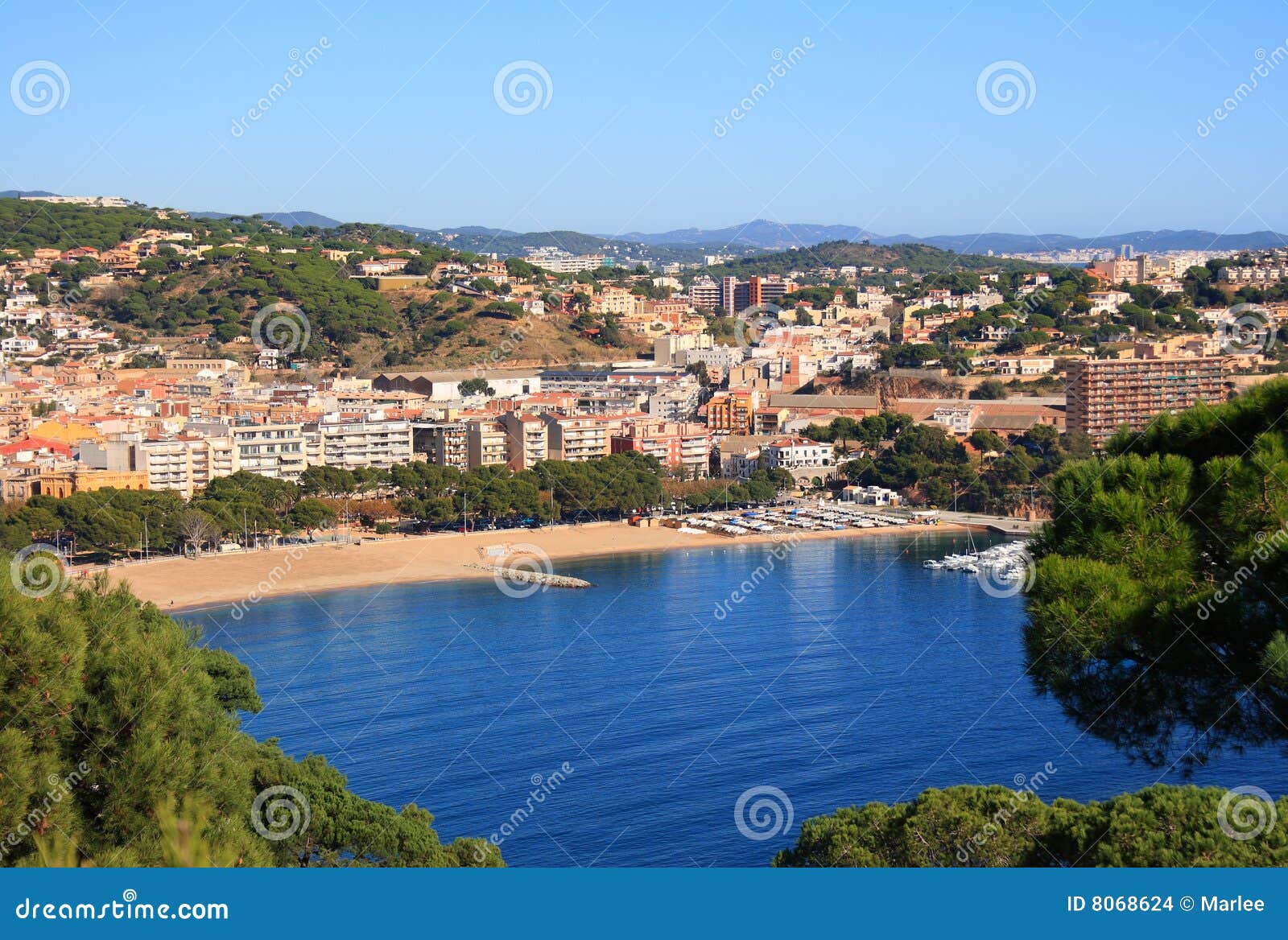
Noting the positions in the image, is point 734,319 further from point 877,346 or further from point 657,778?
point 657,778

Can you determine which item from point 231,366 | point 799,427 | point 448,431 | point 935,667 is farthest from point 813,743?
point 231,366

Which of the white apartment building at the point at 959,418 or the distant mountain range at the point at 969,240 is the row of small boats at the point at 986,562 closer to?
the white apartment building at the point at 959,418

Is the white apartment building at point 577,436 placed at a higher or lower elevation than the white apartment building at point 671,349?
lower

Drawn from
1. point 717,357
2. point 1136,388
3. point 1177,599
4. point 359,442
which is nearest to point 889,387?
point 717,357

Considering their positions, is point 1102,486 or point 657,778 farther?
point 657,778

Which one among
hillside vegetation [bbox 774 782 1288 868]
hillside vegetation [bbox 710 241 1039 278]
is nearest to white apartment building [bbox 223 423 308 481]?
hillside vegetation [bbox 774 782 1288 868]

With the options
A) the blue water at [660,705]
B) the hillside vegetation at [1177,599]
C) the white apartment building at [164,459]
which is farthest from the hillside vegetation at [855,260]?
the hillside vegetation at [1177,599]
